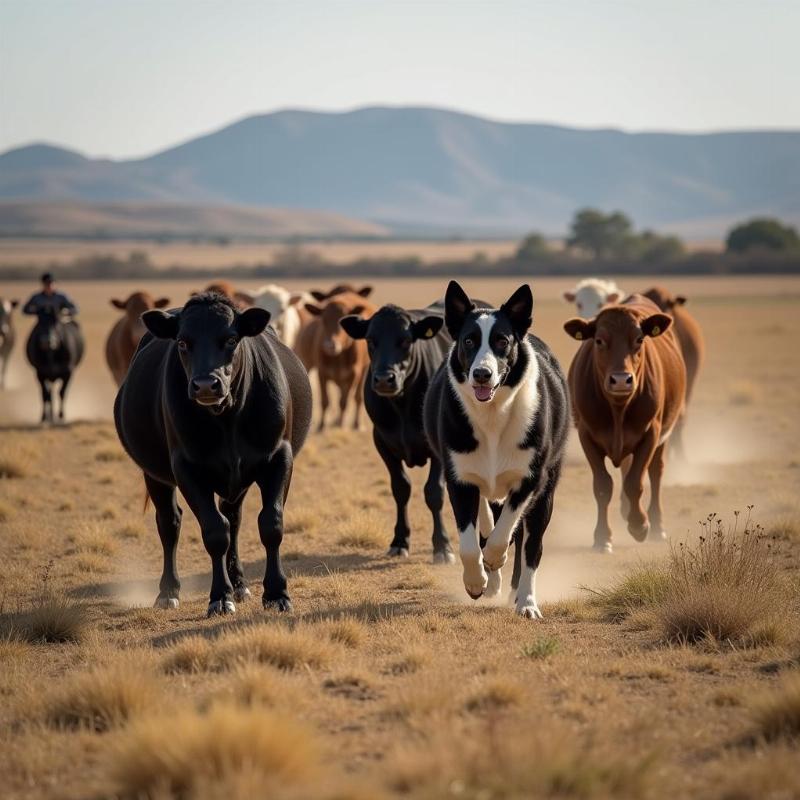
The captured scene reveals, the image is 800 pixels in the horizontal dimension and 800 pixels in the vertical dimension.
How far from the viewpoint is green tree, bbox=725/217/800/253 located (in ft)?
352

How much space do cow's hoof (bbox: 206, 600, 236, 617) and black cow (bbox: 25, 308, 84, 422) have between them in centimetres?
1363

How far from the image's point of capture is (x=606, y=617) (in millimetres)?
8258

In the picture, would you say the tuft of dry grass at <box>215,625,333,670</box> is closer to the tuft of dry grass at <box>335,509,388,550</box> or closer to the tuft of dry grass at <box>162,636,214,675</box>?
the tuft of dry grass at <box>162,636,214,675</box>

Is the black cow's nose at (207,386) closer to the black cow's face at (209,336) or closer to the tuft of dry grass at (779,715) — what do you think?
the black cow's face at (209,336)

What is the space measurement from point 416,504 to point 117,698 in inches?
318

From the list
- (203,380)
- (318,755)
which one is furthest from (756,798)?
(203,380)

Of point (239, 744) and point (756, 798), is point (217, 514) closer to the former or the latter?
point (239, 744)

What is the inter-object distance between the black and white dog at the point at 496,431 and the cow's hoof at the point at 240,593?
1.66 meters

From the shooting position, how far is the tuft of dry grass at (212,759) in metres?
4.70

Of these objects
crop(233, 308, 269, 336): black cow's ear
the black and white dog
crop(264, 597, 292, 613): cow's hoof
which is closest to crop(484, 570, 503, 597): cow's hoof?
the black and white dog

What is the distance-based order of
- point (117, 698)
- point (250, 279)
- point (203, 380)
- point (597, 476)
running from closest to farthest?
point (117, 698) < point (203, 380) < point (597, 476) < point (250, 279)

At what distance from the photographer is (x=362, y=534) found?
11.5 meters

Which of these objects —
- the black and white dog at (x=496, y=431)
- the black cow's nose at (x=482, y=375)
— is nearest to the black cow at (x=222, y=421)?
the black and white dog at (x=496, y=431)

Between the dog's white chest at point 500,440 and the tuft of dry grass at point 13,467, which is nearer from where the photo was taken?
the dog's white chest at point 500,440
